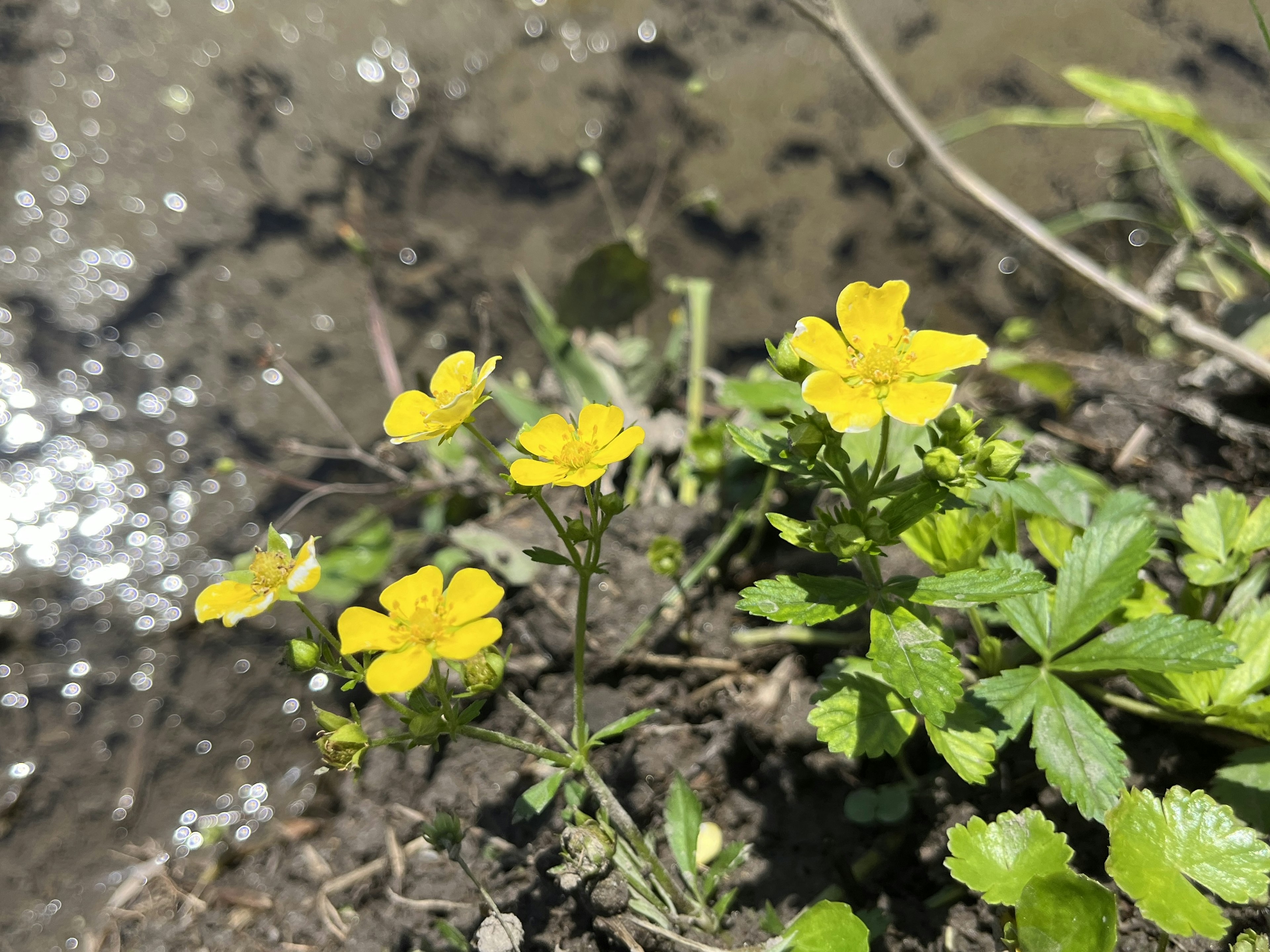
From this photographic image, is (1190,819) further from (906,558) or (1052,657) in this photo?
(906,558)

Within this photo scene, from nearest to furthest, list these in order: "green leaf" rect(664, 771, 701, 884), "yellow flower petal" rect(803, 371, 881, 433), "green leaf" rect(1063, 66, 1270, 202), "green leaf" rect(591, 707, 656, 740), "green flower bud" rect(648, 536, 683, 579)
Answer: "yellow flower petal" rect(803, 371, 881, 433) → "green leaf" rect(591, 707, 656, 740) → "green leaf" rect(664, 771, 701, 884) → "green flower bud" rect(648, 536, 683, 579) → "green leaf" rect(1063, 66, 1270, 202)

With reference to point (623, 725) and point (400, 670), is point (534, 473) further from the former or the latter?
point (623, 725)

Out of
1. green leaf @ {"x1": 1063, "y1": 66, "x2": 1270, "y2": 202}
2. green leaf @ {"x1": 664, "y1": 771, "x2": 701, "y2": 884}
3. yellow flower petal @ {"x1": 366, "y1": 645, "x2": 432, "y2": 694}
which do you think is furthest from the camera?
green leaf @ {"x1": 1063, "y1": 66, "x2": 1270, "y2": 202}

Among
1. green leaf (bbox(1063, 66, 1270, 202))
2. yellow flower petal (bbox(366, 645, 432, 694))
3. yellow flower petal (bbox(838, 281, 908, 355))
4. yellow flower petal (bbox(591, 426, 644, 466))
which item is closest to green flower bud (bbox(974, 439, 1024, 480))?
yellow flower petal (bbox(838, 281, 908, 355))

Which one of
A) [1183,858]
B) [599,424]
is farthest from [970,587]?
[599,424]

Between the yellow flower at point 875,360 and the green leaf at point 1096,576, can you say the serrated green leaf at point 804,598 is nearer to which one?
the yellow flower at point 875,360

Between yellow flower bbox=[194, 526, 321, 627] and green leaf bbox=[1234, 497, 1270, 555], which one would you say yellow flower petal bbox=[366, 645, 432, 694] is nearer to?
yellow flower bbox=[194, 526, 321, 627]

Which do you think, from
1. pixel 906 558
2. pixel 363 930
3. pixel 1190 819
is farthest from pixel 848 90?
pixel 363 930
